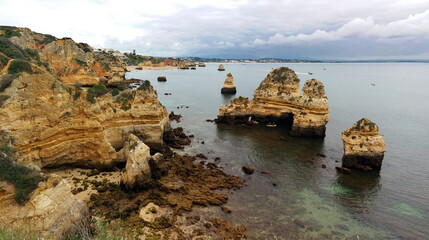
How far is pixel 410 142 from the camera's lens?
30750 millimetres

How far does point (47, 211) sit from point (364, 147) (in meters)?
26.0

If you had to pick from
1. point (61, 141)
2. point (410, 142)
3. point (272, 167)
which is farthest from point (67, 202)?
point (410, 142)

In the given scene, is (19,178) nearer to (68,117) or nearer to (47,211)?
(47,211)

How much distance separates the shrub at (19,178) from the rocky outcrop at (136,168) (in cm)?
695

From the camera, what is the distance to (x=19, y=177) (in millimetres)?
9555

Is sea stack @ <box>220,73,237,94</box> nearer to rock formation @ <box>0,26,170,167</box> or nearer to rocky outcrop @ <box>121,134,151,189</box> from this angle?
rock formation @ <box>0,26,170,167</box>

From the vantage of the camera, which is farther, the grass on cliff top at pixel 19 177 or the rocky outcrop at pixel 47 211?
the grass on cliff top at pixel 19 177

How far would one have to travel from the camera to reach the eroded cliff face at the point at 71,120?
584 inches

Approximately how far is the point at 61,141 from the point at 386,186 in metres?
27.5

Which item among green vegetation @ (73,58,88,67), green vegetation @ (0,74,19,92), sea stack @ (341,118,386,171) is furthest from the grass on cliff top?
green vegetation @ (73,58,88,67)

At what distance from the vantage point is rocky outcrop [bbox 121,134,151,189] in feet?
54.6

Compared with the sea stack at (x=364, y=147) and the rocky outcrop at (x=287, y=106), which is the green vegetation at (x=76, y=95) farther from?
the sea stack at (x=364, y=147)

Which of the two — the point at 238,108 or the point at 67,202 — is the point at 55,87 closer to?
the point at 67,202

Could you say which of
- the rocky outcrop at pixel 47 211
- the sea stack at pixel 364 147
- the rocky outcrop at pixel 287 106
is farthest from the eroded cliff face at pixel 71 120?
the sea stack at pixel 364 147
